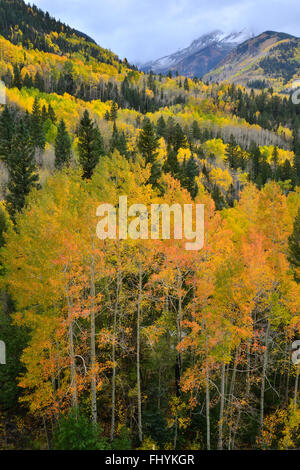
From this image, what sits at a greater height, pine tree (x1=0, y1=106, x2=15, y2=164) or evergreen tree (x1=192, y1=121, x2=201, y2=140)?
evergreen tree (x1=192, y1=121, x2=201, y2=140)

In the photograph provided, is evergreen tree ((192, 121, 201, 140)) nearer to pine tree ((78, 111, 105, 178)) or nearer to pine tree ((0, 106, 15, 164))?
pine tree ((78, 111, 105, 178))

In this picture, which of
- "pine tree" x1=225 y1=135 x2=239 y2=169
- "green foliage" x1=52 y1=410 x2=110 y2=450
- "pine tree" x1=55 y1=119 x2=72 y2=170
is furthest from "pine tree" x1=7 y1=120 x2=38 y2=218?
→ "pine tree" x1=225 y1=135 x2=239 y2=169

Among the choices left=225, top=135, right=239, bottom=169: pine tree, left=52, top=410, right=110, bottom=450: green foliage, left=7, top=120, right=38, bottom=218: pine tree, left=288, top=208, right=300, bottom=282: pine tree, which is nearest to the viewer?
left=52, top=410, right=110, bottom=450: green foliage

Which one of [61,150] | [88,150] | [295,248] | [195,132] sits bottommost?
[295,248]

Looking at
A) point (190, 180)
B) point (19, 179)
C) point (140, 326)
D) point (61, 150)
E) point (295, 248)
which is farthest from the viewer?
point (61, 150)

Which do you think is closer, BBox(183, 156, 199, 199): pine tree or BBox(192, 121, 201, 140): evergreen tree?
BBox(183, 156, 199, 199): pine tree

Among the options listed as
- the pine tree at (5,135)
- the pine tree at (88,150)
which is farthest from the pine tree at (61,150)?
the pine tree at (5,135)

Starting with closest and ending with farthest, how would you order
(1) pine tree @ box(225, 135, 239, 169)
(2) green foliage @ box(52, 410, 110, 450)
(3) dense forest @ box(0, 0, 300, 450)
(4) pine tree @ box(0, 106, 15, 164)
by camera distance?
1. (2) green foliage @ box(52, 410, 110, 450)
2. (3) dense forest @ box(0, 0, 300, 450)
3. (4) pine tree @ box(0, 106, 15, 164)
4. (1) pine tree @ box(225, 135, 239, 169)

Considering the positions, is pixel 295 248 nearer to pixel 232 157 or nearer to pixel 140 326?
pixel 140 326

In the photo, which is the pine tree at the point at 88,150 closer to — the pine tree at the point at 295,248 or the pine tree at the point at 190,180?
the pine tree at the point at 190,180

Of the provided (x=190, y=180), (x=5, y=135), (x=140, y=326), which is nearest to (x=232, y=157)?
(x=190, y=180)

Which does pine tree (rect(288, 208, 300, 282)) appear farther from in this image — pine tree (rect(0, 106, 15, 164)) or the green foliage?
pine tree (rect(0, 106, 15, 164))

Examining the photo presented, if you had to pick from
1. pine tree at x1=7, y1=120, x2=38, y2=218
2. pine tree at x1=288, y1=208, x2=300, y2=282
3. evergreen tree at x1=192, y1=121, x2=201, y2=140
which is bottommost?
pine tree at x1=288, y1=208, x2=300, y2=282
